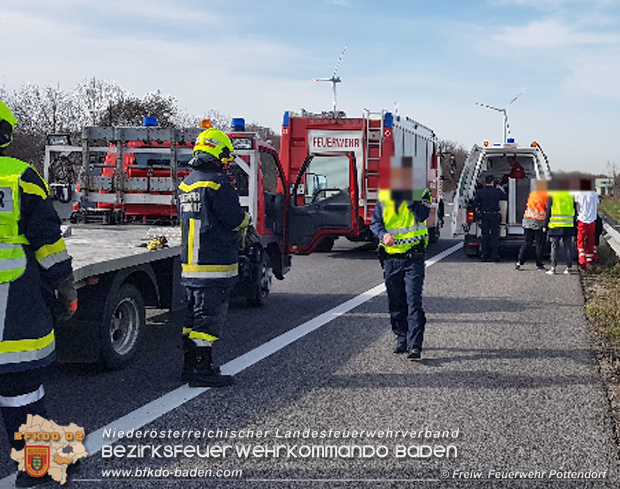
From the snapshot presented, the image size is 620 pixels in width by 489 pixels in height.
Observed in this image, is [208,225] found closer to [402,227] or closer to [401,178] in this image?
[401,178]

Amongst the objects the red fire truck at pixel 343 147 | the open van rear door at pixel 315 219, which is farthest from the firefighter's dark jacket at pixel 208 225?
the red fire truck at pixel 343 147

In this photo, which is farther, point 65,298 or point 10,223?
point 65,298

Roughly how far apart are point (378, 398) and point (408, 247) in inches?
64.7

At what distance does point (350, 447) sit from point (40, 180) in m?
2.27

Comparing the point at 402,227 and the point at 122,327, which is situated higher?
the point at 402,227

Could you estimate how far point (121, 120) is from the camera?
3195 cm

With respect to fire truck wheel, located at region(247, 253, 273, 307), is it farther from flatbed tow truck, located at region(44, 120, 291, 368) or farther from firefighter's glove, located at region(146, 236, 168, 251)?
firefighter's glove, located at region(146, 236, 168, 251)

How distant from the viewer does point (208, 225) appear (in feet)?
18.7

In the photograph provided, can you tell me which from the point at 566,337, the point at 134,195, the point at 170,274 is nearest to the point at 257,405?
the point at 170,274

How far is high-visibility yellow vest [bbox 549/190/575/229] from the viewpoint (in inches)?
493

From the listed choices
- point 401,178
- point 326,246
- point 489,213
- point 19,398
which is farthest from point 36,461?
point 326,246

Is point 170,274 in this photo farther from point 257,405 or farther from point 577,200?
point 577,200

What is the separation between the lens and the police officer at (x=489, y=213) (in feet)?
47.2

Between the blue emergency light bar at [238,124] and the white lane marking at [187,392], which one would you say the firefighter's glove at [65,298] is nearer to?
the white lane marking at [187,392]
